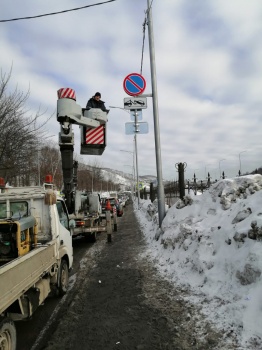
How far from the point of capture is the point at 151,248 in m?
9.83

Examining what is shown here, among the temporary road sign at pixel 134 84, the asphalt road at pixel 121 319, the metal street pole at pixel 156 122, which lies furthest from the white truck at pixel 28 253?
the temporary road sign at pixel 134 84

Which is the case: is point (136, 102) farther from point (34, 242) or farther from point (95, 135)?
point (34, 242)

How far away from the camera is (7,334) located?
11.4 feet

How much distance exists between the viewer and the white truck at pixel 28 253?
3.48m

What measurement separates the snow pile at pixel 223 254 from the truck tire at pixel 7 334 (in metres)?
2.70

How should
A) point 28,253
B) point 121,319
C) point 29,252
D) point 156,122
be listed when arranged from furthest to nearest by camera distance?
point 156,122, point 121,319, point 29,252, point 28,253

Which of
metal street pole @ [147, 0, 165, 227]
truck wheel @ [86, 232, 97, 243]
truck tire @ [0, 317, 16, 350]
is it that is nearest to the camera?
truck tire @ [0, 317, 16, 350]

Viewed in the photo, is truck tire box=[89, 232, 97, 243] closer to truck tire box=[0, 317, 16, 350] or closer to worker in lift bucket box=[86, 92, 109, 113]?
worker in lift bucket box=[86, 92, 109, 113]

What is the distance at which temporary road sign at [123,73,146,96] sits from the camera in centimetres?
1099

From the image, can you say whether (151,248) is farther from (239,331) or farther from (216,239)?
(239,331)

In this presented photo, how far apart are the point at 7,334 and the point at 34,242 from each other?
7.33 ft

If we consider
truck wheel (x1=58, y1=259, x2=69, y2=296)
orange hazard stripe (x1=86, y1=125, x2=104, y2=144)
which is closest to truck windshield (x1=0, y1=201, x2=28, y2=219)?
truck wheel (x1=58, y1=259, x2=69, y2=296)

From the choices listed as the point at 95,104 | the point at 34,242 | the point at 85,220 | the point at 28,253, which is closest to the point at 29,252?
the point at 28,253

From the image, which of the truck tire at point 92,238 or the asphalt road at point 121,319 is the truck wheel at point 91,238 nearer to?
the truck tire at point 92,238
